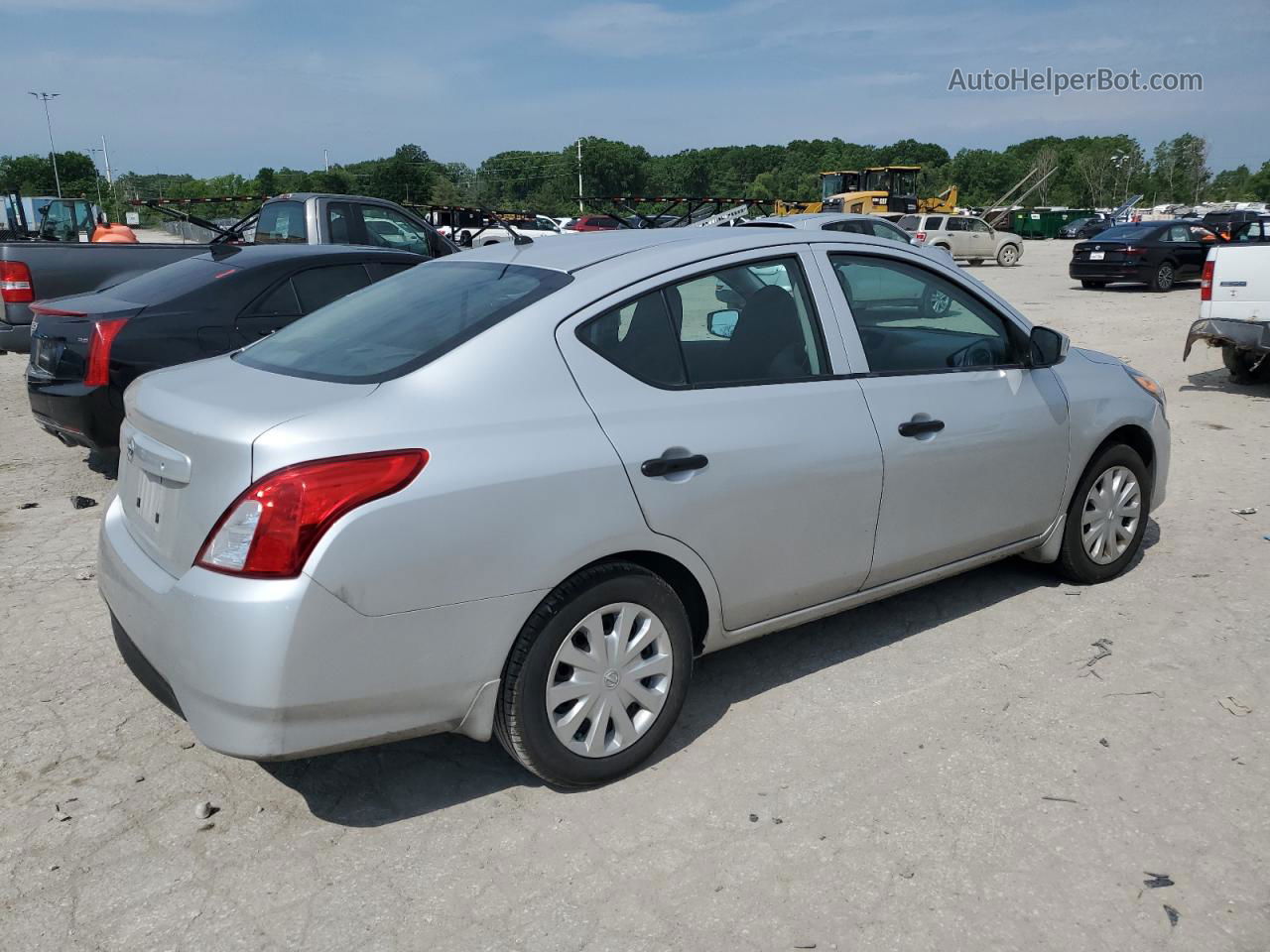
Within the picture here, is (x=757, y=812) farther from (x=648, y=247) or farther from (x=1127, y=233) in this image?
(x=1127, y=233)

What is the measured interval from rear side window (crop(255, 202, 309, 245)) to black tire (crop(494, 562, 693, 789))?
960 centimetres

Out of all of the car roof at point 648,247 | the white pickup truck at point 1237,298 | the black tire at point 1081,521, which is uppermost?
the car roof at point 648,247

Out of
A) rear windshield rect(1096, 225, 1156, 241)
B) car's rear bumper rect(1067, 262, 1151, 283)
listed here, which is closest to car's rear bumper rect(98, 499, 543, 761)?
car's rear bumper rect(1067, 262, 1151, 283)

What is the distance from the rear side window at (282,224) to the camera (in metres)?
11.8

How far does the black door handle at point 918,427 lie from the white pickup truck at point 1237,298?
6793 millimetres

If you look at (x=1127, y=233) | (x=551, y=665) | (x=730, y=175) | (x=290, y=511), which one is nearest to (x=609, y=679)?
(x=551, y=665)

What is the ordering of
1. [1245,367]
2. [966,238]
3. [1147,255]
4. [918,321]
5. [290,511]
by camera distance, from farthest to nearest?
[966,238] < [1147,255] < [1245,367] < [918,321] < [290,511]

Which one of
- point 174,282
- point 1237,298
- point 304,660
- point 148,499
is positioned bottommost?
point 304,660

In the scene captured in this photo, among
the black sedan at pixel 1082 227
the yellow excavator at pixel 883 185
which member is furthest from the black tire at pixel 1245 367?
the black sedan at pixel 1082 227

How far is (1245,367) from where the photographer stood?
10.4 metres

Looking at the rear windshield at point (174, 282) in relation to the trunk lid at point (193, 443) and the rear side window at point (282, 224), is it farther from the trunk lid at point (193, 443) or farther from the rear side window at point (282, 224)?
the rear side window at point (282, 224)

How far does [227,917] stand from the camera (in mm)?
2666

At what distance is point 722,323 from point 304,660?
189 centimetres

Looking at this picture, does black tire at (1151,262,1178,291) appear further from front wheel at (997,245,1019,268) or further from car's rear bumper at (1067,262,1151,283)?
front wheel at (997,245,1019,268)
